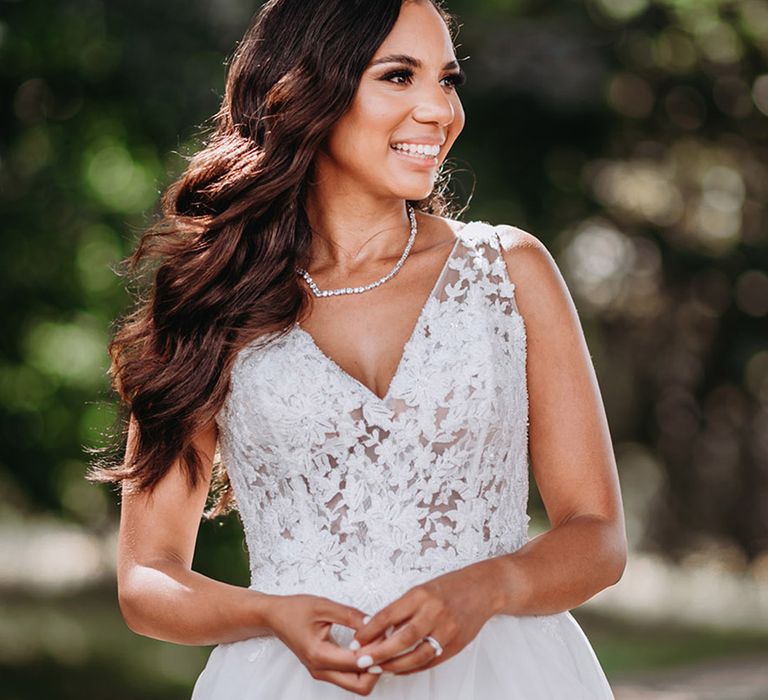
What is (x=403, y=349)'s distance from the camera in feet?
10.3

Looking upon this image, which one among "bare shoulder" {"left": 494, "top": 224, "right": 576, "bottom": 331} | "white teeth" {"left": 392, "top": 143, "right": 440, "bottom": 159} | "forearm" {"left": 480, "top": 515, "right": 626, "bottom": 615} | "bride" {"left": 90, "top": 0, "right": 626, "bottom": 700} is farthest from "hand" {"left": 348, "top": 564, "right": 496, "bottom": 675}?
"white teeth" {"left": 392, "top": 143, "right": 440, "bottom": 159}

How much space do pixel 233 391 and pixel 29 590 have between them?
1478 cm

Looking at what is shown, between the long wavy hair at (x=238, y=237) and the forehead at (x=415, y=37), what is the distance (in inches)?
0.7

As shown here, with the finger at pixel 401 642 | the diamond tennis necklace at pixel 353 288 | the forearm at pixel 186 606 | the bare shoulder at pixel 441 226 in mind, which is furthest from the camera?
the bare shoulder at pixel 441 226

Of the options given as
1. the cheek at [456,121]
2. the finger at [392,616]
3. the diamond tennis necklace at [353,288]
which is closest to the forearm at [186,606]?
the finger at [392,616]

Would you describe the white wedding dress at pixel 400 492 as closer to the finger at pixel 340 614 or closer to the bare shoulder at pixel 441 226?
the bare shoulder at pixel 441 226

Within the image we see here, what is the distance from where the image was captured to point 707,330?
15305 mm

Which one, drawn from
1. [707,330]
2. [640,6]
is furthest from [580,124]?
[707,330]

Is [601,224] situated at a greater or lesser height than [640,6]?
lesser

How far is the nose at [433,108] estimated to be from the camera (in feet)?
10.1

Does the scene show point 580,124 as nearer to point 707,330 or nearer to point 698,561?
point 707,330

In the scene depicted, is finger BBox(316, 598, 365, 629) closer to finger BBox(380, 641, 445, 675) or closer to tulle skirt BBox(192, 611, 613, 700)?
finger BBox(380, 641, 445, 675)

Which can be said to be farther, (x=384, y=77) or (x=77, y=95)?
(x=77, y=95)

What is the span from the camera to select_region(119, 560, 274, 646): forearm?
9.43 feet
